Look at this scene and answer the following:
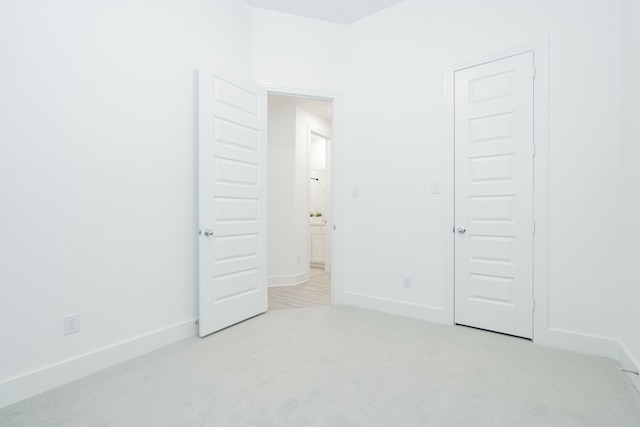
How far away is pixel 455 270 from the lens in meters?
2.92

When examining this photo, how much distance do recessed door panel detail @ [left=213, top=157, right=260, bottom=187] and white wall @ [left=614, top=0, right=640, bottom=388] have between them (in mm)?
2741

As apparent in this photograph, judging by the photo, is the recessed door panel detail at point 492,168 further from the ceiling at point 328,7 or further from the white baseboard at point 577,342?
the ceiling at point 328,7

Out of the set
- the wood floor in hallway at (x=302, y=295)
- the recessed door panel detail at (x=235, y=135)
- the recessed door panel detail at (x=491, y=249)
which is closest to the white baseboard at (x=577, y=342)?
the recessed door panel detail at (x=491, y=249)

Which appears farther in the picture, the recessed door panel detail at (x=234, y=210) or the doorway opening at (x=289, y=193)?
the doorway opening at (x=289, y=193)

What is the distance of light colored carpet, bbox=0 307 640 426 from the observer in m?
1.60

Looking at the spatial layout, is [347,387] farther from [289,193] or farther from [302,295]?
[289,193]

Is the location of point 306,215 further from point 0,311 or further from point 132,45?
point 0,311

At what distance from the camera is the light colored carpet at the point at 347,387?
1.60 m

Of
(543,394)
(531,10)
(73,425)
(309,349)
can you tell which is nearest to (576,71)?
(531,10)

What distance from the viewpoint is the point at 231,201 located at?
9.43ft

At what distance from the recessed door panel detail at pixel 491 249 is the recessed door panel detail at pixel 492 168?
49cm

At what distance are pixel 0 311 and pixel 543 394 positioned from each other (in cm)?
290

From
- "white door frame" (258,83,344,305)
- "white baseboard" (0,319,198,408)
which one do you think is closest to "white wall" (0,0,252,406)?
"white baseboard" (0,319,198,408)

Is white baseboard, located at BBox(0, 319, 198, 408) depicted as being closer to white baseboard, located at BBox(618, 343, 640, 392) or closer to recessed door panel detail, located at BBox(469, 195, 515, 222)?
recessed door panel detail, located at BBox(469, 195, 515, 222)
